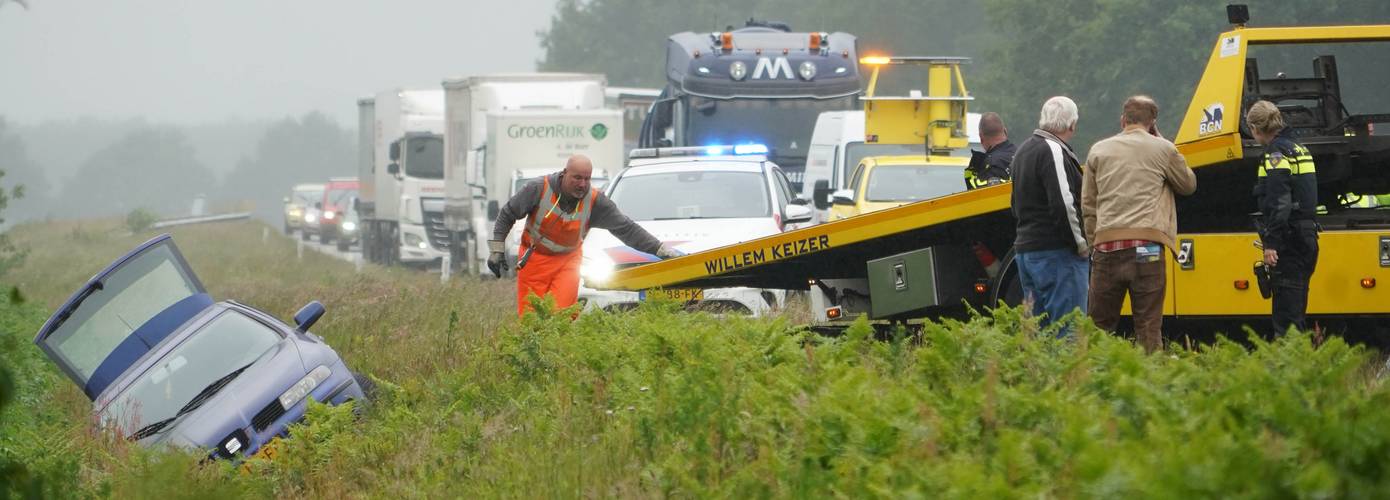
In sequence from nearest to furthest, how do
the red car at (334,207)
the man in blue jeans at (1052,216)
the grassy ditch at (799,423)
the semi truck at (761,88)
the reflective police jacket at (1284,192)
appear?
the grassy ditch at (799,423), the reflective police jacket at (1284,192), the man in blue jeans at (1052,216), the semi truck at (761,88), the red car at (334,207)

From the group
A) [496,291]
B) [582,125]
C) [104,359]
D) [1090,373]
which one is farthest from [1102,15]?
[1090,373]

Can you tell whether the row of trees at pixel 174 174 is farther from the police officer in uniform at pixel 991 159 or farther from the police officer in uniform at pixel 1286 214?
the police officer in uniform at pixel 1286 214

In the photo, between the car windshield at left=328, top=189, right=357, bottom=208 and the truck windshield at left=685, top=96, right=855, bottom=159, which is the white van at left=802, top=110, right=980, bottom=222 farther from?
the car windshield at left=328, top=189, right=357, bottom=208

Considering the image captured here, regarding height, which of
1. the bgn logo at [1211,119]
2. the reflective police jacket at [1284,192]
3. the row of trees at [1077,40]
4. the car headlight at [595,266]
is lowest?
the car headlight at [595,266]

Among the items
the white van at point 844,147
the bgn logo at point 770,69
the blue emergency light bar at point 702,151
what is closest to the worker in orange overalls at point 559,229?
the blue emergency light bar at point 702,151

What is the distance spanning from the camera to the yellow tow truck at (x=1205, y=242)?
9.32 meters

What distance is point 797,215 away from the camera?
46.3 ft

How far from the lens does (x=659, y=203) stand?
15.2 meters

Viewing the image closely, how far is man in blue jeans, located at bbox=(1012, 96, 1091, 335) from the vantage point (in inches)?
347

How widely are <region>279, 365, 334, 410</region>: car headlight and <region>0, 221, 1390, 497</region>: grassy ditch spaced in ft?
1.28

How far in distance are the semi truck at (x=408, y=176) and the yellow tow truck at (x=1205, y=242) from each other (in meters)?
19.5

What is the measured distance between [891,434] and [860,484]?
0.90 feet

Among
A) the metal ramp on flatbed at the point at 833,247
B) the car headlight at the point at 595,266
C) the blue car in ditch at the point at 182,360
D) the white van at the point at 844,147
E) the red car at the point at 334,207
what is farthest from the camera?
the red car at the point at 334,207

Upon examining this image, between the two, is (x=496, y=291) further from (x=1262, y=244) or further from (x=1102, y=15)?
(x=1102, y=15)
